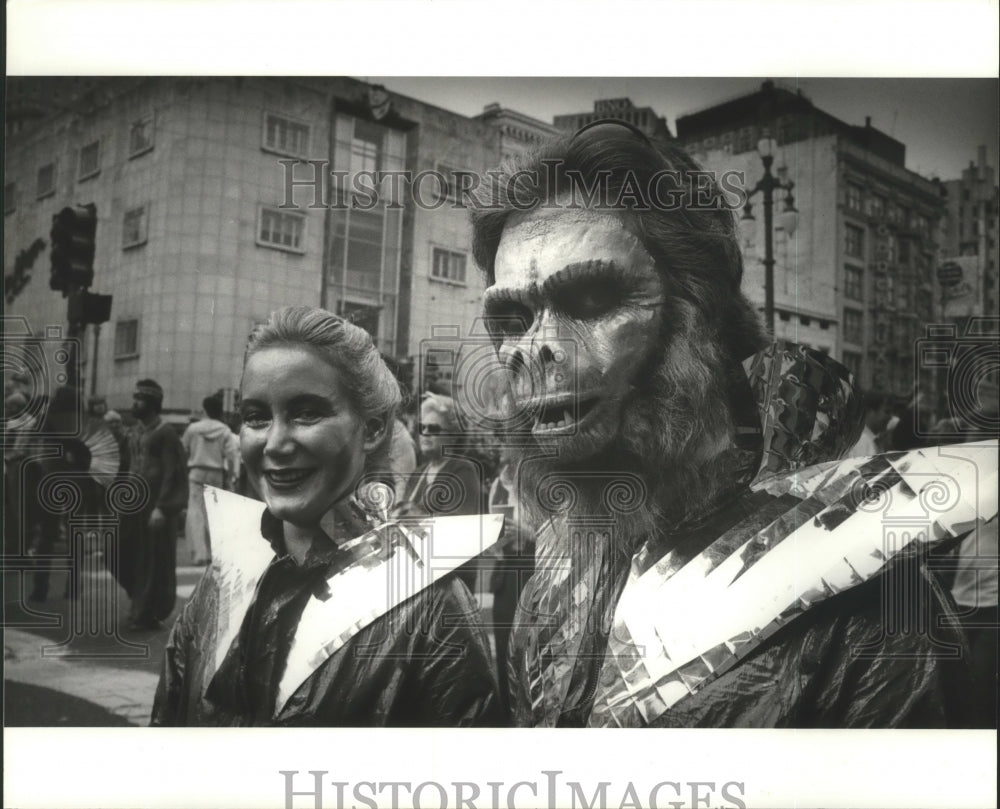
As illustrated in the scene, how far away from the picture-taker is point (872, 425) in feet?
13.3

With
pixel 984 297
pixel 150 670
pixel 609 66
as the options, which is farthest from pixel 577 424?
pixel 150 670

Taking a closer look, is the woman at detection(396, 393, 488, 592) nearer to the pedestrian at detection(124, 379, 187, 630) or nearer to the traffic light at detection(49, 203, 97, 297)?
the pedestrian at detection(124, 379, 187, 630)

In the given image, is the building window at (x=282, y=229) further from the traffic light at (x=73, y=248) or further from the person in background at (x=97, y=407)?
the person in background at (x=97, y=407)

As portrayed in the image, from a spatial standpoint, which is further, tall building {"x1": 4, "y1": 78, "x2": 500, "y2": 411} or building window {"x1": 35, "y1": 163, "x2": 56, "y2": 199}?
building window {"x1": 35, "y1": 163, "x2": 56, "y2": 199}

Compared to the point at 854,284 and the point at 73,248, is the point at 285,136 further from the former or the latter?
the point at 854,284

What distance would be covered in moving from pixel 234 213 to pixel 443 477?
165cm

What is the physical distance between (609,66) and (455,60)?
74 centimetres

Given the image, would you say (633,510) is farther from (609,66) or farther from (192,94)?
(192,94)

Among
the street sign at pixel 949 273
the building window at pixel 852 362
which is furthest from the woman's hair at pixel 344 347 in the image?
the street sign at pixel 949 273

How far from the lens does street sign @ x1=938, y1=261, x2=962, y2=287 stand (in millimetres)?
4168

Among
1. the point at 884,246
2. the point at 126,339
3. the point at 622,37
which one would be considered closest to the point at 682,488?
the point at 884,246

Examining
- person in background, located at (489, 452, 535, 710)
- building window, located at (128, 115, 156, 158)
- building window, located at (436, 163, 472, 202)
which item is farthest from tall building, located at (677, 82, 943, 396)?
building window, located at (128, 115, 156, 158)

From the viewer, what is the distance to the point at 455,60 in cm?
411

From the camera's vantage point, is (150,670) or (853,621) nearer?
(853,621)
